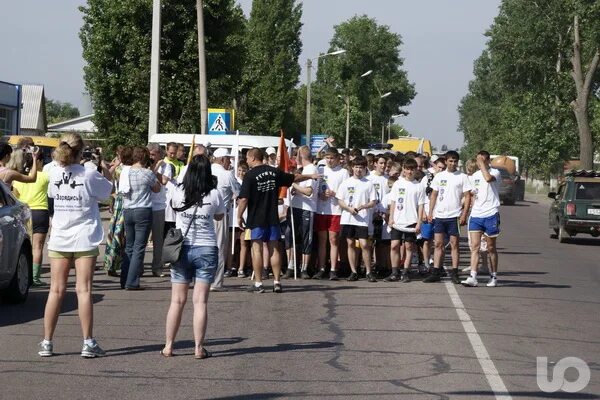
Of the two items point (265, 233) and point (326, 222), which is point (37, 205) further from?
point (326, 222)

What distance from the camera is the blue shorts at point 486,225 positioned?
16156 mm

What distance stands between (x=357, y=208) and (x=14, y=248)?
5368 millimetres

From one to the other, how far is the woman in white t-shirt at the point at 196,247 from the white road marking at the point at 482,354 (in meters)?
2.32

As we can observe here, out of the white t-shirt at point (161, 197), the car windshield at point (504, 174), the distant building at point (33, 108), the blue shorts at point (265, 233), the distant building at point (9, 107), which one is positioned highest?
the distant building at point (33, 108)

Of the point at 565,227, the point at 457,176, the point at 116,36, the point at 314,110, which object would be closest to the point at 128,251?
the point at 457,176

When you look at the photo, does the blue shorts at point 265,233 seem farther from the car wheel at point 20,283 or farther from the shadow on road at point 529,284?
the shadow on road at point 529,284

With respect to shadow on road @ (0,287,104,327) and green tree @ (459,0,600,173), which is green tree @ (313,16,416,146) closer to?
green tree @ (459,0,600,173)

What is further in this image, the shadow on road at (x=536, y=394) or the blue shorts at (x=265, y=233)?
the blue shorts at (x=265, y=233)

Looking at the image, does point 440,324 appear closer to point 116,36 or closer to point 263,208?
point 263,208

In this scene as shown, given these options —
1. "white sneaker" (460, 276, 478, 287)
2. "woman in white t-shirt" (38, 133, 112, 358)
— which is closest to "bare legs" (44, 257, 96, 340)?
"woman in white t-shirt" (38, 133, 112, 358)

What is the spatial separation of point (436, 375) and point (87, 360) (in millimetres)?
2840

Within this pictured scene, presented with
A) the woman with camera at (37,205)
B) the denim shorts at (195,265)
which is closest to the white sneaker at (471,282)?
the woman with camera at (37,205)

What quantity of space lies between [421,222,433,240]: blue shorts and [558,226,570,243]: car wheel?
36.1 ft

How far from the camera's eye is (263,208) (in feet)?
48.8
